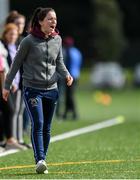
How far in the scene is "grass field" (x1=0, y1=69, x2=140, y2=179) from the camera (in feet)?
36.2

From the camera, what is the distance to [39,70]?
37.7 feet

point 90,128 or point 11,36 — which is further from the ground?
point 11,36

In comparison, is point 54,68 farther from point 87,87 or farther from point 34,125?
point 87,87

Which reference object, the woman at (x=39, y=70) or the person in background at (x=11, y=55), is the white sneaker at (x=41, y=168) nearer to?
the woman at (x=39, y=70)

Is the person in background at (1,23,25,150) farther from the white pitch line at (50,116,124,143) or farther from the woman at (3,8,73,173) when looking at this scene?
the woman at (3,8,73,173)

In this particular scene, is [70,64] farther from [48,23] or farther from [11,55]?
[48,23]

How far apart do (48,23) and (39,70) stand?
0.60 m

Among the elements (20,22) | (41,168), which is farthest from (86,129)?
(41,168)

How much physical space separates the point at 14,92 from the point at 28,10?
5283cm

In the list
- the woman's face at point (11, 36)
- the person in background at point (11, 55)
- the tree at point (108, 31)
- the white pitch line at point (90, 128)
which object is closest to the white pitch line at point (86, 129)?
the white pitch line at point (90, 128)

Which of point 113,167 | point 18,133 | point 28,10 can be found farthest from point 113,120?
point 28,10

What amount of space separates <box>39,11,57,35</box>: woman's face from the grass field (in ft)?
5.69

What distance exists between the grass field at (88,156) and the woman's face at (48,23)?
173 centimetres

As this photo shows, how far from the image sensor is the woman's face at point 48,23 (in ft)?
37.3
